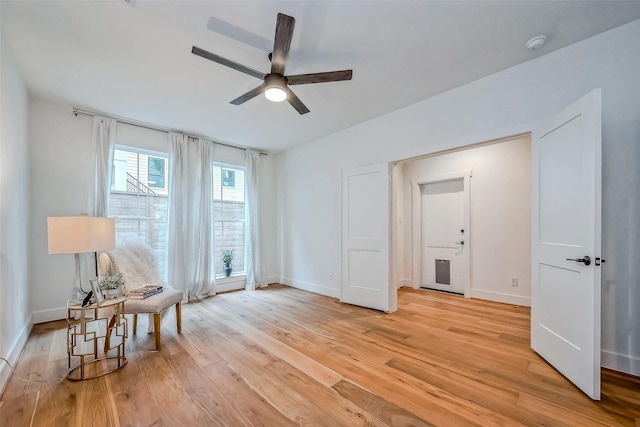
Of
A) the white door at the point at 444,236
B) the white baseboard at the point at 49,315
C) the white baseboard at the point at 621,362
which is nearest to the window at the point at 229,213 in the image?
the white baseboard at the point at 49,315

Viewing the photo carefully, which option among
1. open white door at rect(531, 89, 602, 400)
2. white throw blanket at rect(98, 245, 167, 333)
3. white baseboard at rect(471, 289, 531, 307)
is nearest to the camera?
open white door at rect(531, 89, 602, 400)

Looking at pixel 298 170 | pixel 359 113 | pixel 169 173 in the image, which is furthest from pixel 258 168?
pixel 359 113

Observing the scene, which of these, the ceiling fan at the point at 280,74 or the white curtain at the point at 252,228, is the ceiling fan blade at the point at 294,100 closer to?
the ceiling fan at the point at 280,74

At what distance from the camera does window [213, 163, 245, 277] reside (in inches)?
197

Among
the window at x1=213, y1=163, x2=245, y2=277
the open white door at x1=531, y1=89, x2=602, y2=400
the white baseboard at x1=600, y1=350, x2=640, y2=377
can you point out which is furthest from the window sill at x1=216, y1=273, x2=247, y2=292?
the white baseboard at x1=600, y1=350, x2=640, y2=377

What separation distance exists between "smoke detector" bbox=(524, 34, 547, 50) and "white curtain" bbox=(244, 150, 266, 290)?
436 cm

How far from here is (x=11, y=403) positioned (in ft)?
5.93

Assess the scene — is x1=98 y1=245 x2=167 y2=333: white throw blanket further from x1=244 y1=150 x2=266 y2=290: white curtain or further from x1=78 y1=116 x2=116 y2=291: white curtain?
x1=244 y1=150 x2=266 y2=290: white curtain

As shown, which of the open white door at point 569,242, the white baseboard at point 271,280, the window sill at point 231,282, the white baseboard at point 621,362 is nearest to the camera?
the open white door at point 569,242

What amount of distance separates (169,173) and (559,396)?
5.07 metres

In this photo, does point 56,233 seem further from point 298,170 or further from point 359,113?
point 298,170

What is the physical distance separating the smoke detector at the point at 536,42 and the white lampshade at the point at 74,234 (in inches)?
154

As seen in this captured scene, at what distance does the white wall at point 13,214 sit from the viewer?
215 cm

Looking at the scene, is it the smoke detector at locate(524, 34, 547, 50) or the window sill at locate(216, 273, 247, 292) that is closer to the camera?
the smoke detector at locate(524, 34, 547, 50)
